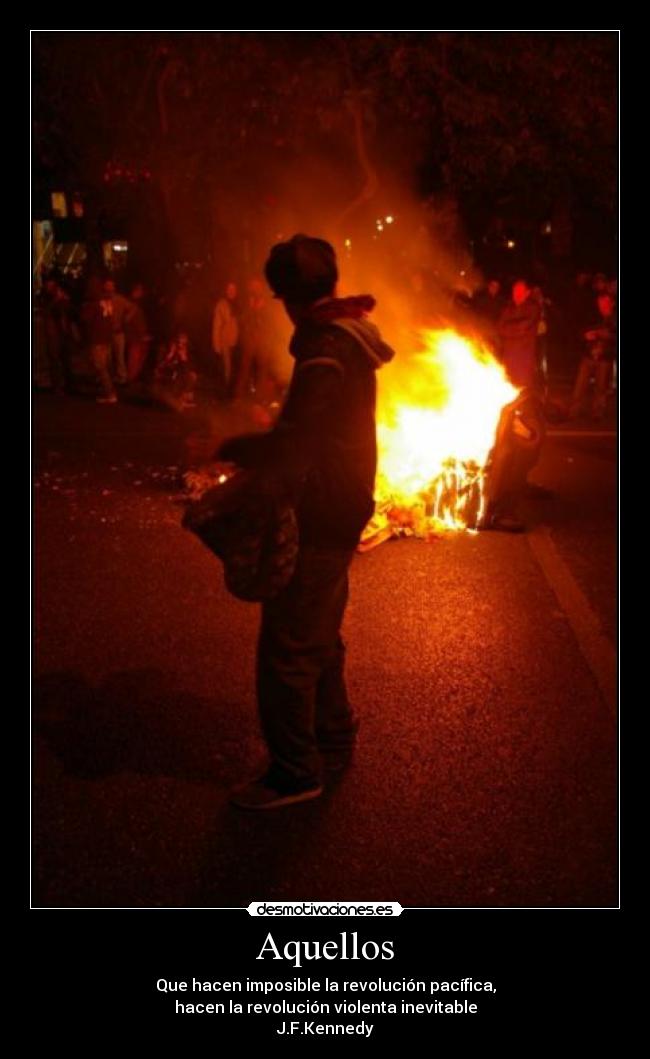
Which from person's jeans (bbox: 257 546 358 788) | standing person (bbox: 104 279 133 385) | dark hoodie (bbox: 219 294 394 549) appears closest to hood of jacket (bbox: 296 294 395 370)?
dark hoodie (bbox: 219 294 394 549)

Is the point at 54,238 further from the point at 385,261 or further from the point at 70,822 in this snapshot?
the point at 70,822

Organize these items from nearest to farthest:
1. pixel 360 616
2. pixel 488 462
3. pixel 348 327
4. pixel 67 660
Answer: pixel 348 327 → pixel 67 660 → pixel 360 616 → pixel 488 462

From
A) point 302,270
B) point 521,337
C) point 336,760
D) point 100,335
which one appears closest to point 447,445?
point 521,337

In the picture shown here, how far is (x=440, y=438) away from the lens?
8250 millimetres

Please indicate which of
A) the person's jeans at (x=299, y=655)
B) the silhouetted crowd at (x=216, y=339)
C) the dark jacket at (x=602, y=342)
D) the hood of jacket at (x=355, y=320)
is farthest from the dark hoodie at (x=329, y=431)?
the dark jacket at (x=602, y=342)

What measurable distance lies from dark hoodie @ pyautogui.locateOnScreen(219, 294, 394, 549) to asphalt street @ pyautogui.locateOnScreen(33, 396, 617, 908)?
1.40 ft

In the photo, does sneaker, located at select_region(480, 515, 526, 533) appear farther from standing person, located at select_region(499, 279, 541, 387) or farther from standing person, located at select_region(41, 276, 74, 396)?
standing person, located at select_region(41, 276, 74, 396)

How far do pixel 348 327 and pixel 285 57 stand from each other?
517 inches

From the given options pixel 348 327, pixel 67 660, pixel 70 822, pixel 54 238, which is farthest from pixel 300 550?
pixel 54 238

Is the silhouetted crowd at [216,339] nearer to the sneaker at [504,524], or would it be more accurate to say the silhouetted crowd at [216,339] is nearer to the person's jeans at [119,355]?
the person's jeans at [119,355]

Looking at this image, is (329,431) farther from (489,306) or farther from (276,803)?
(489,306)

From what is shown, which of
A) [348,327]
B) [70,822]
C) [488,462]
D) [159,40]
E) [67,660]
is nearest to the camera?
[348,327]

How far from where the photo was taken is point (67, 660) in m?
5.13

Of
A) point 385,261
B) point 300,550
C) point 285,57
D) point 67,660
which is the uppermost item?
point 285,57
